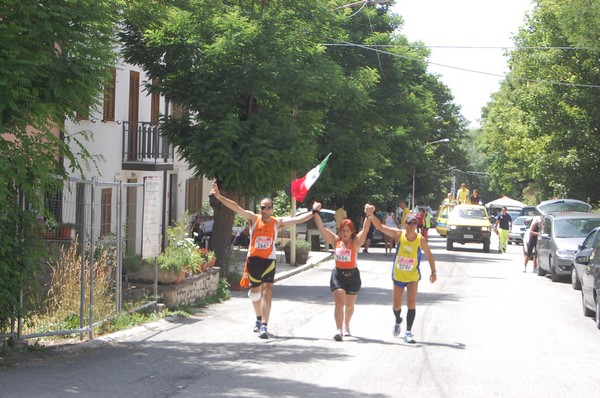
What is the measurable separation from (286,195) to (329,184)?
4857 mm

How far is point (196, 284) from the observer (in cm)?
1673

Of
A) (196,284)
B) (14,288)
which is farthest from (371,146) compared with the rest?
(14,288)

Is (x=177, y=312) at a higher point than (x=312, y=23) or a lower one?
lower

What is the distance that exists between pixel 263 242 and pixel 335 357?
2.39m

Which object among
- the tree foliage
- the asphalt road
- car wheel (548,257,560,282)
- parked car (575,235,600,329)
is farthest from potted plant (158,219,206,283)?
the tree foliage

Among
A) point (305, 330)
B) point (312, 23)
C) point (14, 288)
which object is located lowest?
point (305, 330)

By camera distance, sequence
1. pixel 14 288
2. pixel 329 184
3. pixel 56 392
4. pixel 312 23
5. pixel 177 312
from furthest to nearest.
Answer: pixel 329 184 < pixel 312 23 < pixel 177 312 < pixel 14 288 < pixel 56 392

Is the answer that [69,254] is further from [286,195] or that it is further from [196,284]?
[286,195]

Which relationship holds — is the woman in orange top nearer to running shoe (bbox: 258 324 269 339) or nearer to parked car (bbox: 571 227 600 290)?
running shoe (bbox: 258 324 269 339)

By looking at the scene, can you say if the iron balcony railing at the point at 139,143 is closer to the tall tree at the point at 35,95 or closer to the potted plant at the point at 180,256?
the potted plant at the point at 180,256

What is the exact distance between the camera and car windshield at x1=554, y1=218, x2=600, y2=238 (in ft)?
78.5

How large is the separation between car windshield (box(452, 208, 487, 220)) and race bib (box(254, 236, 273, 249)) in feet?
90.3

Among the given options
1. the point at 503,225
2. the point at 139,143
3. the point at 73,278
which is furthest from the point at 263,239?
the point at 503,225

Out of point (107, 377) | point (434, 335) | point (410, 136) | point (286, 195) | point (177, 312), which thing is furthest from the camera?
point (410, 136)
